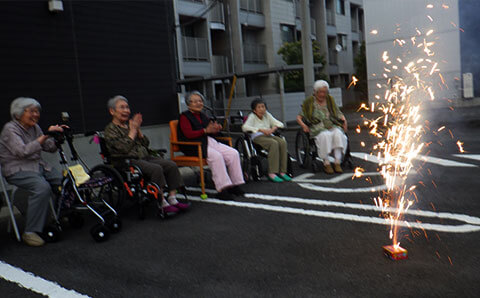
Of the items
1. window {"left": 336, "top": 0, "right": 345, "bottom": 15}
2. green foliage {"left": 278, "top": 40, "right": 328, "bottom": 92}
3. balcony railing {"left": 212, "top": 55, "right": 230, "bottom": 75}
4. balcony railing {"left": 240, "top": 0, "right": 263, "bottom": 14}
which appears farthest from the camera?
window {"left": 336, "top": 0, "right": 345, "bottom": 15}

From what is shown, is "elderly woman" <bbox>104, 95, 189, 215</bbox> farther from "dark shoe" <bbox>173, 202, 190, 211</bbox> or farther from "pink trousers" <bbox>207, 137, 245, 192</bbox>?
"pink trousers" <bbox>207, 137, 245, 192</bbox>

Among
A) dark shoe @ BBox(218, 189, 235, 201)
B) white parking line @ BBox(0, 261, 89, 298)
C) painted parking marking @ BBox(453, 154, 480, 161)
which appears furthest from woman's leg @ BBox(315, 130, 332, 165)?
white parking line @ BBox(0, 261, 89, 298)

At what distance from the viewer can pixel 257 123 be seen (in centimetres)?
648

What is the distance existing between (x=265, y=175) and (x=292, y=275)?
3619 millimetres

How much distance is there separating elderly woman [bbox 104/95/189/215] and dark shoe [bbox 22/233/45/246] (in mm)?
1156

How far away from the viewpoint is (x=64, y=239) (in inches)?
162

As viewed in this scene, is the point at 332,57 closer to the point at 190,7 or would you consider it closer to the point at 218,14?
the point at 218,14

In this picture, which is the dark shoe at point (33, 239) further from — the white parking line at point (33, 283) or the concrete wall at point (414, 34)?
the concrete wall at point (414, 34)

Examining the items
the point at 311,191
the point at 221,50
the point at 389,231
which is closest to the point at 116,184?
the point at 311,191

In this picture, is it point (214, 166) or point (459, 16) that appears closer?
point (459, 16)

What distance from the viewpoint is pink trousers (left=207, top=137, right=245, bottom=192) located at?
517 cm

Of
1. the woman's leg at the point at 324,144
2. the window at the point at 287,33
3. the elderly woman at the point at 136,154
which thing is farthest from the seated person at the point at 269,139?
the window at the point at 287,33

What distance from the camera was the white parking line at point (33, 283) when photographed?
2.84m

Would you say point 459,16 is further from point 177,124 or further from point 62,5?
point 62,5
